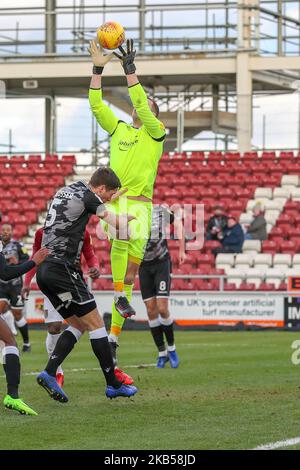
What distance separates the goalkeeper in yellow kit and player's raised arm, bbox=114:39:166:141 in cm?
1

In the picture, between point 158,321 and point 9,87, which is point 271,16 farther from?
point 158,321

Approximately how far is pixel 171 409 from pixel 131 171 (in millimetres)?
2968

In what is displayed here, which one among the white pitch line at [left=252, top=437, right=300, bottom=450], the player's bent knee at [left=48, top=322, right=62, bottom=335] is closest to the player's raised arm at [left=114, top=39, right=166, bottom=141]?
the player's bent knee at [left=48, top=322, right=62, bottom=335]

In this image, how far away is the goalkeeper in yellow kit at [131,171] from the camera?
11.0 m

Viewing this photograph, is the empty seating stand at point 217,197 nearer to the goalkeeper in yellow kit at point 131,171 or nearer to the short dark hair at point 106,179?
the goalkeeper in yellow kit at point 131,171

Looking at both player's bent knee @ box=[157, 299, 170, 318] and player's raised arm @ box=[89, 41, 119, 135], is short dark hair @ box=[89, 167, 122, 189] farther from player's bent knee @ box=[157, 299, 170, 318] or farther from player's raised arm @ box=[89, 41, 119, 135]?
player's bent knee @ box=[157, 299, 170, 318]

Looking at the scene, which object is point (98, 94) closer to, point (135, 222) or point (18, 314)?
point (135, 222)

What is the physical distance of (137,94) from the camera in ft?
35.2

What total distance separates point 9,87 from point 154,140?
85.0 feet

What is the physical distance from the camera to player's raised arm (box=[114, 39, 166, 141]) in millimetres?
10711

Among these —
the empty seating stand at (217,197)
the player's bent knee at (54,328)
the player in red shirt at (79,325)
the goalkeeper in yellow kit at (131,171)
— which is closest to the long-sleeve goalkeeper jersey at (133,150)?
the goalkeeper in yellow kit at (131,171)

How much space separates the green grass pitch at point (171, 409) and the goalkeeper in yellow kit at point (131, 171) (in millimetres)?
1194

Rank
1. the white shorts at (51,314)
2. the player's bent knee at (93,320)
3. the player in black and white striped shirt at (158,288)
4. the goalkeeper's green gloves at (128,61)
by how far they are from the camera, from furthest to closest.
Answer: the player in black and white striped shirt at (158,288)
the white shorts at (51,314)
the goalkeeper's green gloves at (128,61)
the player's bent knee at (93,320)
